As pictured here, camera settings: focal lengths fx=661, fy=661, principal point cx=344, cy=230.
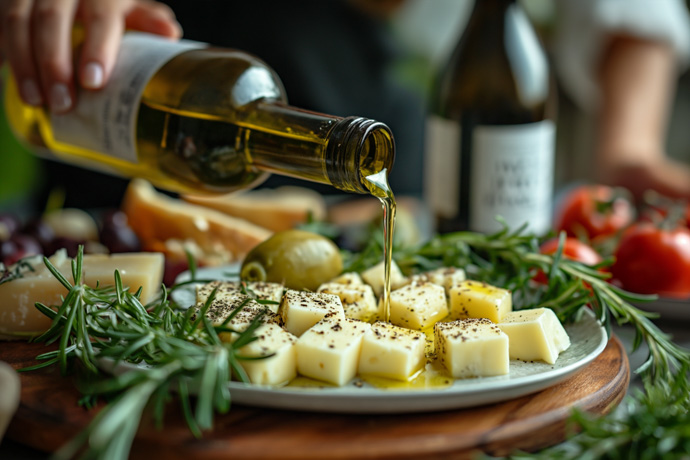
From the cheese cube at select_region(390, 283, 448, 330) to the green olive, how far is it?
16 cm

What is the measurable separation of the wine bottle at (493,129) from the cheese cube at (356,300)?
0.58 m

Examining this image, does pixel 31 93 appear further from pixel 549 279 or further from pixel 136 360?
pixel 549 279

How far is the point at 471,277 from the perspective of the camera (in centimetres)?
118

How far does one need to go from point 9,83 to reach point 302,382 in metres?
1.10

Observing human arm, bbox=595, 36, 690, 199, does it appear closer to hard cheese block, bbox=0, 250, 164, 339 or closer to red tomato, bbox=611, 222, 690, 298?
red tomato, bbox=611, 222, 690, 298

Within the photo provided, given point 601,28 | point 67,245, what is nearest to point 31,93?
point 67,245

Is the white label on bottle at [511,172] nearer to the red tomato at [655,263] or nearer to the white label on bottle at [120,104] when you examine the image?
the red tomato at [655,263]

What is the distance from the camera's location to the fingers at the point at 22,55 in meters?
1.24

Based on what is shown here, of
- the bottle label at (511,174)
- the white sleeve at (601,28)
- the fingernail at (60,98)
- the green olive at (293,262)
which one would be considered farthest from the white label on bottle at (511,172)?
the white sleeve at (601,28)

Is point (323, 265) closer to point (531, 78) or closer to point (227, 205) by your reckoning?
point (227, 205)

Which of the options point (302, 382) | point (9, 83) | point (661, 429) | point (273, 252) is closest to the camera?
point (661, 429)

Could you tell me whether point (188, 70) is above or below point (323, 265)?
above

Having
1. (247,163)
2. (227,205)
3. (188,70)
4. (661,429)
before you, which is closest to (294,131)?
(247,163)

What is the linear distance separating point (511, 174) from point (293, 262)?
64 cm
